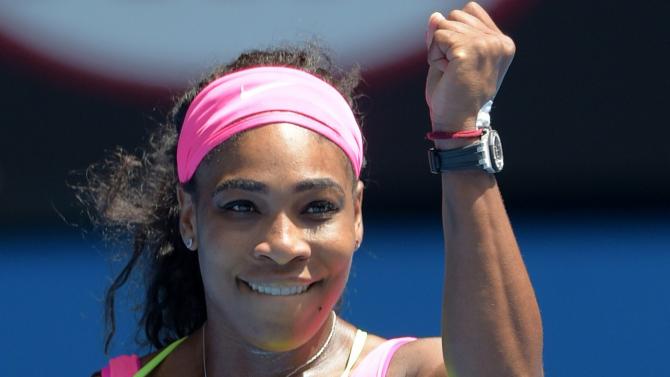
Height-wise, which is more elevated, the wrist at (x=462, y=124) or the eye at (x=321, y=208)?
the wrist at (x=462, y=124)

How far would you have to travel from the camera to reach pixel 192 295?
8.79ft

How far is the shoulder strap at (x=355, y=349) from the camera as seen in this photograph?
2367 mm

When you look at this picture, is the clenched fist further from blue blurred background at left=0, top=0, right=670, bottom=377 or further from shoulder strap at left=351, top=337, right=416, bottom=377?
blue blurred background at left=0, top=0, right=670, bottom=377

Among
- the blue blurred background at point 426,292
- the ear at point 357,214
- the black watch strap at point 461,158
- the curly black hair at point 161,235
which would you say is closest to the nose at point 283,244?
the ear at point 357,214

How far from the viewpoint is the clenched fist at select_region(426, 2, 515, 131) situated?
2.02 meters

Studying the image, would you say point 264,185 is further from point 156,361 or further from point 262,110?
point 156,361

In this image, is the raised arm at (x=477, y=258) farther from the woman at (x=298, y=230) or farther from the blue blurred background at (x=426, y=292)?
the blue blurred background at (x=426, y=292)

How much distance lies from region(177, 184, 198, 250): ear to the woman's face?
0.09 meters

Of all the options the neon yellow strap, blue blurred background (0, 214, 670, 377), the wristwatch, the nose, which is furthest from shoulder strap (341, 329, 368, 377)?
blue blurred background (0, 214, 670, 377)

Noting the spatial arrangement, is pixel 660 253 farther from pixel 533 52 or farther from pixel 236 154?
pixel 236 154

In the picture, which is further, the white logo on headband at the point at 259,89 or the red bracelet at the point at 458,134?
the white logo on headband at the point at 259,89

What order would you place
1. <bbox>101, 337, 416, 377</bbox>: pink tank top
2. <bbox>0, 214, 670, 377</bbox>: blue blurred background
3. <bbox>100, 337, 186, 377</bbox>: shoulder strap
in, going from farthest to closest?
<bbox>0, 214, 670, 377</bbox>: blue blurred background, <bbox>100, 337, 186, 377</bbox>: shoulder strap, <bbox>101, 337, 416, 377</bbox>: pink tank top

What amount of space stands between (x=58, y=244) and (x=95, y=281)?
13 centimetres

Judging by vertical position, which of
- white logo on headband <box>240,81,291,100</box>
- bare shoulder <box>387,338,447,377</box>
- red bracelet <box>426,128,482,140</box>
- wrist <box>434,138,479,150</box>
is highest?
white logo on headband <box>240,81,291,100</box>
